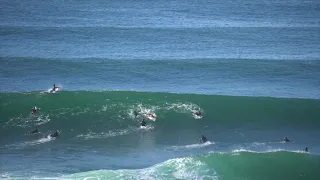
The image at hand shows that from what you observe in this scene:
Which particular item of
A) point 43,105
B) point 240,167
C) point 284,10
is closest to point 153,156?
point 240,167

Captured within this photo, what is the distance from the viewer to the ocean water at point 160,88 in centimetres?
3356

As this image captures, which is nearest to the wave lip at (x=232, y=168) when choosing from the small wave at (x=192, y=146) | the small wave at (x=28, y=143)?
the small wave at (x=192, y=146)

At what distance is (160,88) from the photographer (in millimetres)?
46531

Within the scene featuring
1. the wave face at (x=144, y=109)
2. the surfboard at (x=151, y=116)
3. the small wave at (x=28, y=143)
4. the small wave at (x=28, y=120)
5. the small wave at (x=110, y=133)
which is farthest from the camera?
the surfboard at (x=151, y=116)

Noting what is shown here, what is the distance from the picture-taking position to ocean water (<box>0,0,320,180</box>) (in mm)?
33562

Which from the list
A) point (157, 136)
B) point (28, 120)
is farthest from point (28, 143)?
point (157, 136)

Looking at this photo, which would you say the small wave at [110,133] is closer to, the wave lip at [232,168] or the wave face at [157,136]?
the wave face at [157,136]

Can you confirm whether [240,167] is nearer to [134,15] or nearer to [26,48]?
[26,48]

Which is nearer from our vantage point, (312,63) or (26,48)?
(312,63)

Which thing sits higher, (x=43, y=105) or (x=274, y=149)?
(x=43, y=105)

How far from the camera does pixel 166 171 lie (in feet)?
104

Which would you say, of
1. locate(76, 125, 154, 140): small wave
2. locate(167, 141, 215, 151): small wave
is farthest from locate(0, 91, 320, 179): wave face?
locate(167, 141, 215, 151): small wave

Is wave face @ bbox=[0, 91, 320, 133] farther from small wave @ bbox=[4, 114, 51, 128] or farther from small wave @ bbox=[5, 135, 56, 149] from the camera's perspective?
small wave @ bbox=[5, 135, 56, 149]

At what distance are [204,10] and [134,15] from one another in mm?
8966
